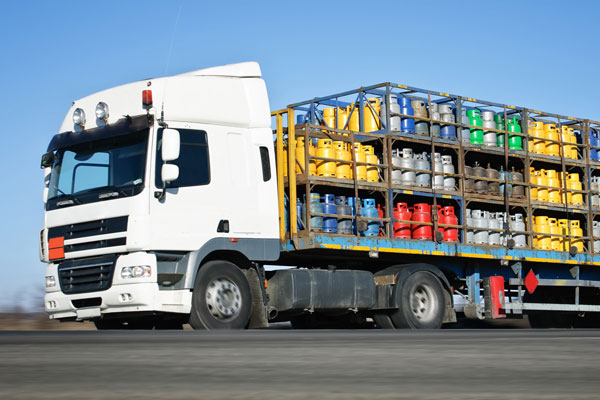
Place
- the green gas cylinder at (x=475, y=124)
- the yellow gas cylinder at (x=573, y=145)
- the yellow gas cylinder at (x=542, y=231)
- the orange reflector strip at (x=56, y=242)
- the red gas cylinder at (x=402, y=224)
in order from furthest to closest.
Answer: the yellow gas cylinder at (x=573, y=145) < the yellow gas cylinder at (x=542, y=231) < the green gas cylinder at (x=475, y=124) < the red gas cylinder at (x=402, y=224) < the orange reflector strip at (x=56, y=242)

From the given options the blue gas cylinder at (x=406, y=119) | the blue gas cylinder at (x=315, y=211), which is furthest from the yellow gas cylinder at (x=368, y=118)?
the blue gas cylinder at (x=315, y=211)

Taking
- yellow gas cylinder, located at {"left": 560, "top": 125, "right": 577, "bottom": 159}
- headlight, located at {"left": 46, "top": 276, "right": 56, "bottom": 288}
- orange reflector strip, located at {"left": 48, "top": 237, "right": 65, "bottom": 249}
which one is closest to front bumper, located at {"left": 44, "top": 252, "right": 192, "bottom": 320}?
headlight, located at {"left": 46, "top": 276, "right": 56, "bottom": 288}

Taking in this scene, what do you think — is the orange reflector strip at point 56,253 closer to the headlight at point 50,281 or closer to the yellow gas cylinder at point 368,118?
the headlight at point 50,281

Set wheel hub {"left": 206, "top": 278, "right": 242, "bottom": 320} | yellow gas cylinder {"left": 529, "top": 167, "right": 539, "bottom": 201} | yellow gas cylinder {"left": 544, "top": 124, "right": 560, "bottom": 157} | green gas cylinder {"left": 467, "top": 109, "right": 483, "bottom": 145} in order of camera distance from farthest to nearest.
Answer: yellow gas cylinder {"left": 544, "top": 124, "right": 560, "bottom": 157} < yellow gas cylinder {"left": 529, "top": 167, "right": 539, "bottom": 201} < green gas cylinder {"left": 467, "top": 109, "right": 483, "bottom": 145} < wheel hub {"left": 206, "top": 278, "right": 242, "bottom": 320}

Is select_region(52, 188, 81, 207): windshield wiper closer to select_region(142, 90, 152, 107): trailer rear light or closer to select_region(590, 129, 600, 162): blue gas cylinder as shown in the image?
select_region(142, 90, 152, 107): trailer rear light

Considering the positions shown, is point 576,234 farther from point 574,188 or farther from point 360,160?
point 360,160

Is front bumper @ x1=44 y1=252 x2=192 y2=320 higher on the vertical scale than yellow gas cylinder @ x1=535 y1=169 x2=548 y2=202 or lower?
lower

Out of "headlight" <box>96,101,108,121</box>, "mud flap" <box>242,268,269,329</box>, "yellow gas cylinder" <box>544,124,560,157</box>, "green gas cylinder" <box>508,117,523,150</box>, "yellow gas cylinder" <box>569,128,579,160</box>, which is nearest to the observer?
"headlight" <box>96,101,108,121</box>

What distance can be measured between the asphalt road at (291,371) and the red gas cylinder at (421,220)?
23.2 feet

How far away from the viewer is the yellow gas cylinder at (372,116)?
13.7 m

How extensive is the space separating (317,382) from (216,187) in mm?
7570

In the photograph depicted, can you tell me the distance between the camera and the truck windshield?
11062mm

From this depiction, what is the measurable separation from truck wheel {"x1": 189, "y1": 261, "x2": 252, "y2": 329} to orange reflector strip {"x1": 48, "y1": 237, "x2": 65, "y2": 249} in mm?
1925

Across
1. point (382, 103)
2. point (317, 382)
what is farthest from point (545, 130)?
point (317, 382)
